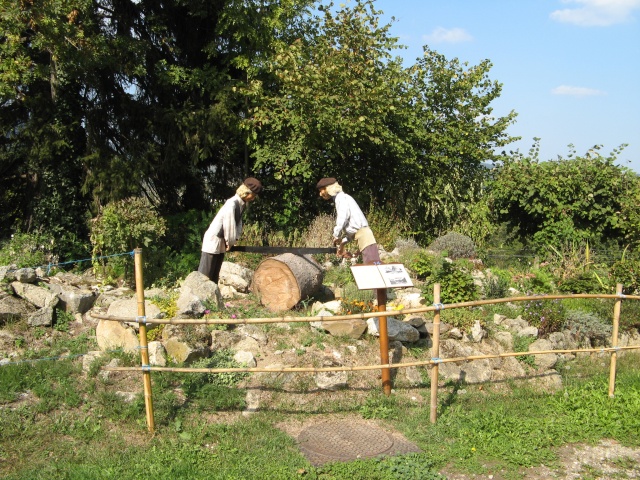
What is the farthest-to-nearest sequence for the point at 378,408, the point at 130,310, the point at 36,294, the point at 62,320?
the point at 36,294
the point at 62,320
the point at 130,310
the point at 378,408

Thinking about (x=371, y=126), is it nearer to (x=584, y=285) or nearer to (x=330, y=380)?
(x=584, y=285)

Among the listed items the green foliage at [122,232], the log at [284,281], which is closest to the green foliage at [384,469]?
the log at [284,281]

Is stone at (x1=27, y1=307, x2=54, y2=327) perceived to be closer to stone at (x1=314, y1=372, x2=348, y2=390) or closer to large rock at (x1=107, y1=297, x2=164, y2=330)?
large rock at (x1=107, y1=297, x2=164, y2=330)

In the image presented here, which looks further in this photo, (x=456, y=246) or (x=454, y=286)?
(x=456, y=246)

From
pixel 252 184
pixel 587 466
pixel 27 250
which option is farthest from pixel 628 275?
pixel 27 250

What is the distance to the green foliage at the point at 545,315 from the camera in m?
7.71

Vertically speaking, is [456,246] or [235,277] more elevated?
[456,246]

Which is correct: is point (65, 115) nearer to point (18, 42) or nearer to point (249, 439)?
point (18, 42)

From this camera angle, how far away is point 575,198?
11734 mm

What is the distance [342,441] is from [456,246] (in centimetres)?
627

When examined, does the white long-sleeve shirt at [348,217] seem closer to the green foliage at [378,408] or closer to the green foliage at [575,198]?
the green foliage at [378,408]

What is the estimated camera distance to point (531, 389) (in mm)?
6438

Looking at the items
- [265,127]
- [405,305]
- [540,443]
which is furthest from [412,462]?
[265,127]

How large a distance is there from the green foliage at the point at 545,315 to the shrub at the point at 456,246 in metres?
2.80
